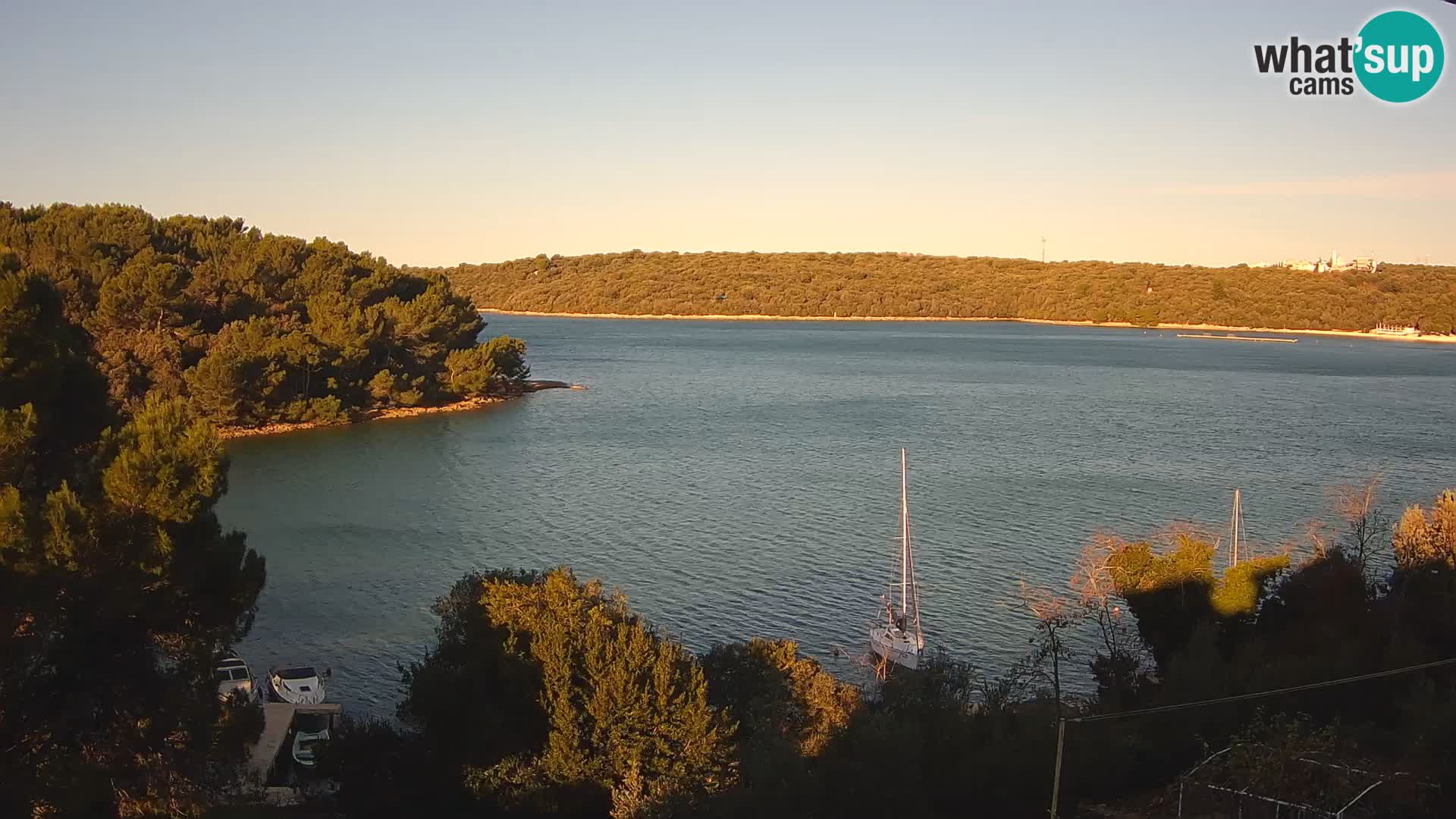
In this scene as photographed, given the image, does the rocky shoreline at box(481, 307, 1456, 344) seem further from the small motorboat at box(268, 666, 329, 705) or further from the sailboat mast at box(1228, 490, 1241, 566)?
the small motorboat at box(268, 666, 329, 705)

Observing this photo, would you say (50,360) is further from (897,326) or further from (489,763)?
(897,326)

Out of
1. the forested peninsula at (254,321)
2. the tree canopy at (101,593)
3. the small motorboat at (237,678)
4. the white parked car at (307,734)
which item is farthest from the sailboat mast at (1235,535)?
the forested peninsula at (254,321)

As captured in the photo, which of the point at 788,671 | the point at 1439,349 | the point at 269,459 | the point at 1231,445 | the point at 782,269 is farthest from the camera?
the point at 782,269

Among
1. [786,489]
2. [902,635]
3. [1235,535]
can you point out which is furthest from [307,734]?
[786,489]

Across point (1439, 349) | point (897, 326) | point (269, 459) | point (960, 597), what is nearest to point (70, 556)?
point (960, 597)

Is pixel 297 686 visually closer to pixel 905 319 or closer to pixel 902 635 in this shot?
pixel 902 635

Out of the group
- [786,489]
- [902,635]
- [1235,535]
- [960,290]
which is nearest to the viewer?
[902,635]
